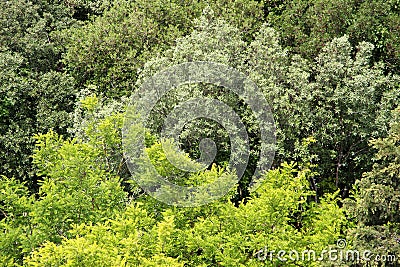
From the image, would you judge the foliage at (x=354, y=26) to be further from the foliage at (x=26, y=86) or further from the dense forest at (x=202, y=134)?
the foliage at (x=26, y=86)

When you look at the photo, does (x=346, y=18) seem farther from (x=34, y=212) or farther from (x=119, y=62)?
(x=34, y=212)

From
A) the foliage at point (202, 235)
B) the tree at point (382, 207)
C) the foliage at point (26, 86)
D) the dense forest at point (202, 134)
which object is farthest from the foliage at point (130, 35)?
the tree at point (382, 207)

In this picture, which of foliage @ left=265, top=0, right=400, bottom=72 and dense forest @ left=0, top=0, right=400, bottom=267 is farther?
foliage @ left=265, top=0, right=400, bottom=72

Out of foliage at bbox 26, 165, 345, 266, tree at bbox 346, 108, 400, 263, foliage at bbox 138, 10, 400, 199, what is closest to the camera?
tree at bbox 346, 108, 400, 263

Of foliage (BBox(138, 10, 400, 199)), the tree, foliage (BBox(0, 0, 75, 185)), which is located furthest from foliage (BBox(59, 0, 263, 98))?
the tree

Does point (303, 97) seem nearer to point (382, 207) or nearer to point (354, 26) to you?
point (354, 26)

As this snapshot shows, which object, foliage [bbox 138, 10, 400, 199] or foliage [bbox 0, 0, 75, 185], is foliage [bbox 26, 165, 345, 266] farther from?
foliage [bbox 0, 0, 75, 185]

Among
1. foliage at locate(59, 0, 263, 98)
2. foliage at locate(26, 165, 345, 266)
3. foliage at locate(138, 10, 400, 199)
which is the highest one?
foliage at locate(59, 0, 263, 98)

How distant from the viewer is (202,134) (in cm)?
2373

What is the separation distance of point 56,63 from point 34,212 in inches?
580

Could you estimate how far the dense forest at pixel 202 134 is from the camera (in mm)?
17406

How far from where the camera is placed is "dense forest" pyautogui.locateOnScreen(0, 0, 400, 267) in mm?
17406

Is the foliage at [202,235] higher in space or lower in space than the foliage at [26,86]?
lower

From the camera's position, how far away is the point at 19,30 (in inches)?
1232
